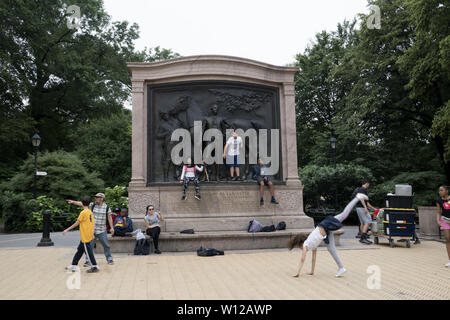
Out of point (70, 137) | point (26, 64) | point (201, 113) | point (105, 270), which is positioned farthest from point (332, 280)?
point (26, 64)

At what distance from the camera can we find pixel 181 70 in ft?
46.9

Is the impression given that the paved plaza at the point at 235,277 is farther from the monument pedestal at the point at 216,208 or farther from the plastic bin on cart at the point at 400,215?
the monument pedestal at the point at 216,208

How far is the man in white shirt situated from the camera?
1382cm

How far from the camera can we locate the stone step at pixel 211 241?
11594 mm

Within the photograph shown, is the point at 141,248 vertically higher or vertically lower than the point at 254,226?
lower

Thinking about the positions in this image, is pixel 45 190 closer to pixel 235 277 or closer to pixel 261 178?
pixel 261 178

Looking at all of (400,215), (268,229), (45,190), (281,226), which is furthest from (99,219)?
(45,190)

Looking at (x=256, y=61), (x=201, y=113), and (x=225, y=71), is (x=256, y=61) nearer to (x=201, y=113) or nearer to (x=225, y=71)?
(x=225, y=71)

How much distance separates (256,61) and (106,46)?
26.2m

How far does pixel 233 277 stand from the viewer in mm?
7820

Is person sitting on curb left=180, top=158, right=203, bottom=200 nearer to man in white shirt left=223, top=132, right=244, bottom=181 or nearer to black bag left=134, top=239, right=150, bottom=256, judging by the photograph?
man in white shirt left=223, top=132, right=244, bottom=181

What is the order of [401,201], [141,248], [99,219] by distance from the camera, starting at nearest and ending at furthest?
[99,219]
[141,248]
[401,201]

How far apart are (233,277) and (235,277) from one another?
0.14ft

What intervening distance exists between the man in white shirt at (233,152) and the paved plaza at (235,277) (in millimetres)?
3558
